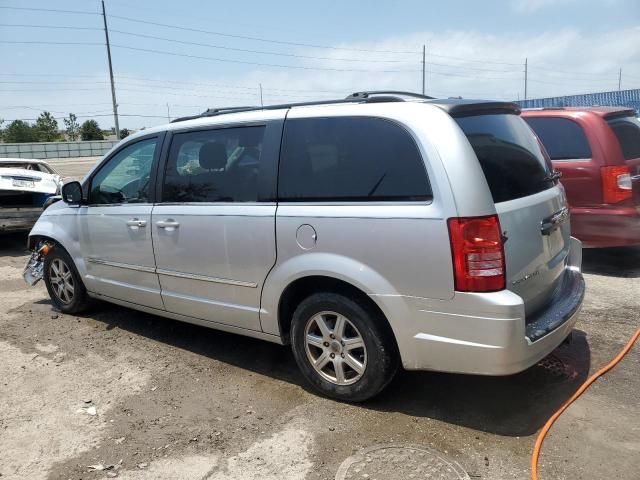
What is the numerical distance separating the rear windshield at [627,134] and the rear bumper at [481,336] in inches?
140

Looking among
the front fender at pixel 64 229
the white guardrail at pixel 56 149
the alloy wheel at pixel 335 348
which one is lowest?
the alloy wheel at pixel 335 348

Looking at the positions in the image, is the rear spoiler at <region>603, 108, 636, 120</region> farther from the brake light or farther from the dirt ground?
the brake light

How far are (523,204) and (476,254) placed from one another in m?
0.54

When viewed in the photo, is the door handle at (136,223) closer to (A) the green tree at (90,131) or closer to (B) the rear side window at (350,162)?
(B) the rear side window at (350,162)

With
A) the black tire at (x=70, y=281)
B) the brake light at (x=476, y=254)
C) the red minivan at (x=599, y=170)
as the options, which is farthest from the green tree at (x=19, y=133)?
the brake light at (x=476, y=254)

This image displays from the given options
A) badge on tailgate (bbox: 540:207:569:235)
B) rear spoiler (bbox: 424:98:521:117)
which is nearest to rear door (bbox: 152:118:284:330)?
rear spoiler (bbox: 424:98:521:117)

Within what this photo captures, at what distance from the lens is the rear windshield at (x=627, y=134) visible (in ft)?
19.2

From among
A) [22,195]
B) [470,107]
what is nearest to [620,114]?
[470,107]

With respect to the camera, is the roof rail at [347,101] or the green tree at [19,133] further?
the green tree at [19,133]

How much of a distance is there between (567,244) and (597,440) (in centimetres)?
132

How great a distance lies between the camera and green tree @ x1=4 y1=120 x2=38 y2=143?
261 feet

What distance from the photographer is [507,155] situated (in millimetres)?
3234

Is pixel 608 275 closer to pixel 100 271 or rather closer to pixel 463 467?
pixel 463 467

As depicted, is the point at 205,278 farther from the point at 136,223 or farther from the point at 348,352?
the point at 348,352
